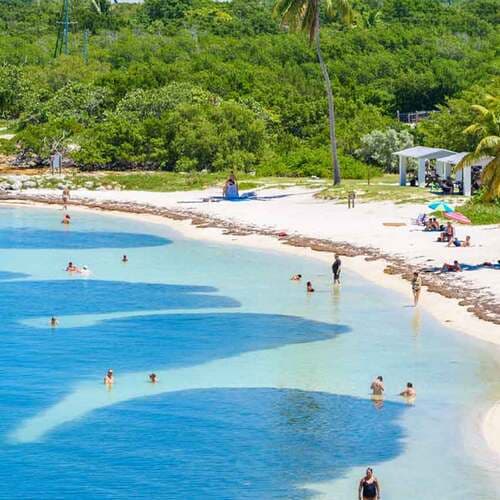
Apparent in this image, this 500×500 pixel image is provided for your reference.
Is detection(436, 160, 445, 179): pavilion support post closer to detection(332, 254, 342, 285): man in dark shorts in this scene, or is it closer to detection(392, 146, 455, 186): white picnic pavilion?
detection(392, 146, 455, 186): white picnic pavilion

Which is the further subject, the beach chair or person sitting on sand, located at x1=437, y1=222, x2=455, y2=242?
the beach chair

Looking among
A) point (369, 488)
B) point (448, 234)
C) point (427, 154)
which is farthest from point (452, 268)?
point (369, 488)

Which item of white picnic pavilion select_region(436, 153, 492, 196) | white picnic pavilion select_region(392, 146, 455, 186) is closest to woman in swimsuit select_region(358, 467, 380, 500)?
white picnic pavilion select_region(436, 153, 492, 196)

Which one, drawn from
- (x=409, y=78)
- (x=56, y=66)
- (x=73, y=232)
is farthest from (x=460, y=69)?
(x=73, y=232)

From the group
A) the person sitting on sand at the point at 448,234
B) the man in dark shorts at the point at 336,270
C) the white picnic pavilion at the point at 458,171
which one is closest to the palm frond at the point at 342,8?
the white picnic pavilion at the point at 458,171

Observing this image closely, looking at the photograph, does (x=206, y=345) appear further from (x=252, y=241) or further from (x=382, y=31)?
(x=382, y=31)
